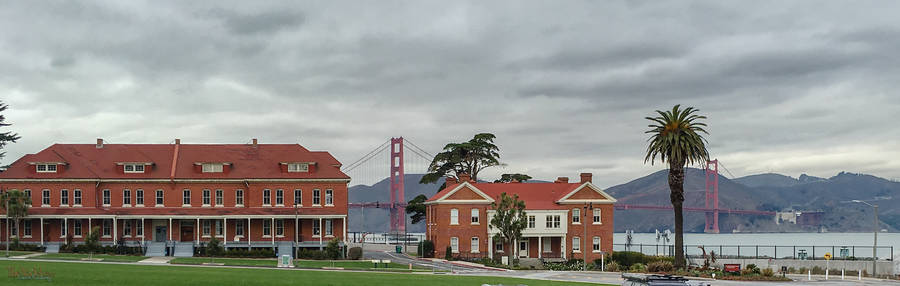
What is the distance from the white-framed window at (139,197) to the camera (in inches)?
3381

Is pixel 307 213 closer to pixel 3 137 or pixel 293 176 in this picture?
pixel 293 176

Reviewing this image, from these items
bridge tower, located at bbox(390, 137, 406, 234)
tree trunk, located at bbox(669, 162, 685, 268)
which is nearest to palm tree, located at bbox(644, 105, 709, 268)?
tree trunk, located at bbox(669, 162, 685, 268)

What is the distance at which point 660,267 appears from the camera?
71.1 meters

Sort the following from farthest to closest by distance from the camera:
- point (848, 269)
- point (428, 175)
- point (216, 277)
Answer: point (428, 175) < point (848, 269) < point (216, 277)

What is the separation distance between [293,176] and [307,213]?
3906mm

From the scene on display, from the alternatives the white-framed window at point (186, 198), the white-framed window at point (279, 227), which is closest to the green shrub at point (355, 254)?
the white-framed window at point (279, 227)

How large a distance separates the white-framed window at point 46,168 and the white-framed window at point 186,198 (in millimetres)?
11731

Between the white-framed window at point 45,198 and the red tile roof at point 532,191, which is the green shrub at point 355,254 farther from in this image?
the white-framed window at point 45,198

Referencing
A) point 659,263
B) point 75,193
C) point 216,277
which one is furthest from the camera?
point 75,193

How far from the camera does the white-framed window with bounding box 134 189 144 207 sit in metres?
85.9

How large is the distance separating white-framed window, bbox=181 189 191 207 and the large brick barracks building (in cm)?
9

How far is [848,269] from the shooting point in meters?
77.0

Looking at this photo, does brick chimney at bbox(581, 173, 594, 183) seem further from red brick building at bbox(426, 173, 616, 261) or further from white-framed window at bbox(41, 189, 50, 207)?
white-framed window at bbox(41, 189, 50, 207)

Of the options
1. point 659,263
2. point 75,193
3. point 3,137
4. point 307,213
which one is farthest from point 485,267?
point 3,137
